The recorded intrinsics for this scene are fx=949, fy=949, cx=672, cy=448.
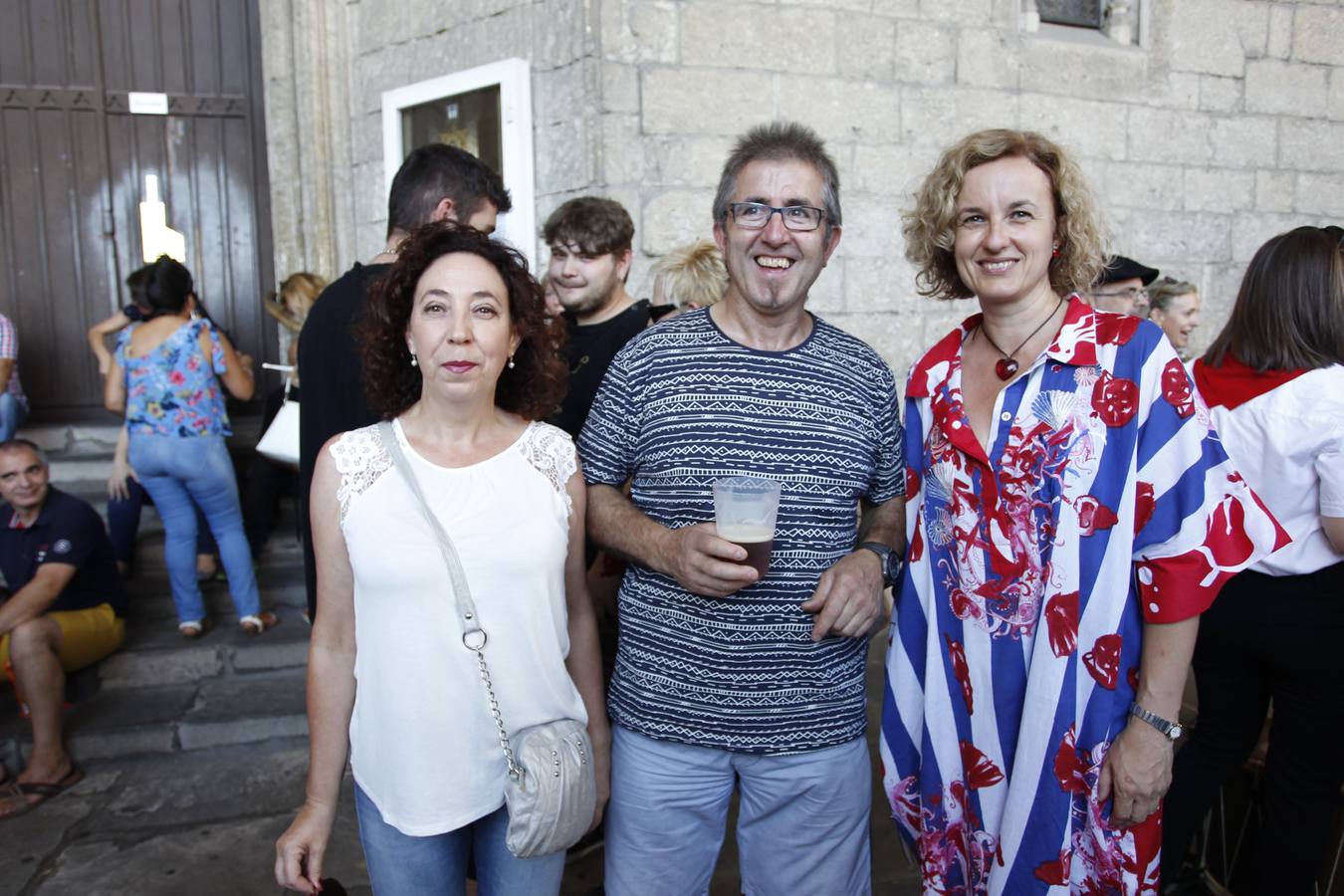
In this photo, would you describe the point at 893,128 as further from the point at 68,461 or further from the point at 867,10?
the point at 68,461

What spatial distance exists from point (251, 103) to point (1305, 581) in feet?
20.1

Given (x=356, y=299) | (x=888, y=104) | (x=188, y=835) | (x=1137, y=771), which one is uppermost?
(x=888, y=104)

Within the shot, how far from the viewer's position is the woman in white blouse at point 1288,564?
2.22 metres

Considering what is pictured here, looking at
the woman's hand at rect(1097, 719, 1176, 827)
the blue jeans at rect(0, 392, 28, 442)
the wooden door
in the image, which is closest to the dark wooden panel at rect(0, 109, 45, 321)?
the wooden door

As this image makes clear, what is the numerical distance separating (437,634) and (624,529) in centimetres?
41

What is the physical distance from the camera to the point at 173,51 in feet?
19.3

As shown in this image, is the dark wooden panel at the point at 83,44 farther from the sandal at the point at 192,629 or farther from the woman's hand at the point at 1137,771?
the woman's hand at the point at 1137,771

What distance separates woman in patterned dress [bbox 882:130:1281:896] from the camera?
5.22ft

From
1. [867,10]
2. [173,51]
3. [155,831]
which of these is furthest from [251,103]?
[155,831]

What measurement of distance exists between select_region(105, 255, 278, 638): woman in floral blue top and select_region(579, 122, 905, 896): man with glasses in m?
3.13

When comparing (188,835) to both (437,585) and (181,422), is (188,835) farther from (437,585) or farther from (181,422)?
(437,585)

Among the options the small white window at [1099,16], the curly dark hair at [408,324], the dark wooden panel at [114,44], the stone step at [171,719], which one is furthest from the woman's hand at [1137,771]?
the dark wooden panel at [114,44]

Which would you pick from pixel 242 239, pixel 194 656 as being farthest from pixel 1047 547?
pixel 242 239

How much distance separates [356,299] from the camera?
7.37ft
